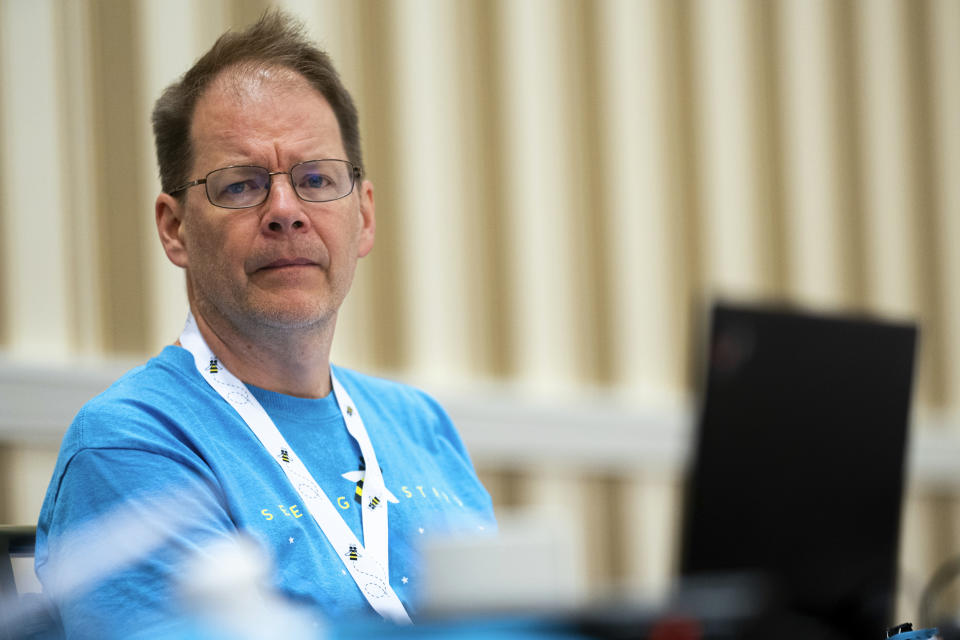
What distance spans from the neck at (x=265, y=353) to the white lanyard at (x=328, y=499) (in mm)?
28

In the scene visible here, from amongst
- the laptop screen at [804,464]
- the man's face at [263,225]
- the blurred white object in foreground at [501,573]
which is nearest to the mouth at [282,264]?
the man's face at [263,225]

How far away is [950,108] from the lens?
11.1ft

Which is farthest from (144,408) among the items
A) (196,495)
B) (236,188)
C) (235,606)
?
(235,606)

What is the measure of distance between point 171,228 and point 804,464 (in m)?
1.01

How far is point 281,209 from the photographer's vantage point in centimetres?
140

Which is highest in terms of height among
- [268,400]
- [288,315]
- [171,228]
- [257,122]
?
[257,122]

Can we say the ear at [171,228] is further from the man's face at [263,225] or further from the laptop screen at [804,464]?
the laptop screen at [804,464]

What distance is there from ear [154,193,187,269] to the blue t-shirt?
0.20m

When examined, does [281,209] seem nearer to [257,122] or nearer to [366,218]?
[257,122]

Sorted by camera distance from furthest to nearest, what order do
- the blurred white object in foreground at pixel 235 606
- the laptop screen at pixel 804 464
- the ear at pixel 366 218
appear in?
the ear at pixel 366 218 < the laptop screen at pixel 804 464 < the blurred white object in foreground at pixel 235 606

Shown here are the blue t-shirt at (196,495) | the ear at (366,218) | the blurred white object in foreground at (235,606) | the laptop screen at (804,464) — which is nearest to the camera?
the blurred white object in foreground at (235,606)

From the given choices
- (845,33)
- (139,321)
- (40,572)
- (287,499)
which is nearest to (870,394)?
(287,499)

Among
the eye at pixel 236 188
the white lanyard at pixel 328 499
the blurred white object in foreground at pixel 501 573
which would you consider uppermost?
the eye at pixel 236 188

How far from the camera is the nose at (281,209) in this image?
1401 millimetres
